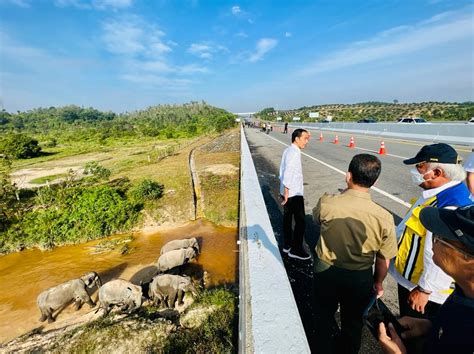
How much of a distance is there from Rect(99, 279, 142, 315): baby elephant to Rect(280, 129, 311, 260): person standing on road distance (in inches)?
117

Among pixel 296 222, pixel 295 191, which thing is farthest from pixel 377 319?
pixel 295 191

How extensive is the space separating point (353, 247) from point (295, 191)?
1.87 meters

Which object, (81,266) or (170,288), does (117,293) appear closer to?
(170,288)

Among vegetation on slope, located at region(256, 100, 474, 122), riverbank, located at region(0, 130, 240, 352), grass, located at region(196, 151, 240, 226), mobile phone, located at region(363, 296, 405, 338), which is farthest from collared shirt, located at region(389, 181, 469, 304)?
vegetation on slope, located at region(256, 100, 474, 122)

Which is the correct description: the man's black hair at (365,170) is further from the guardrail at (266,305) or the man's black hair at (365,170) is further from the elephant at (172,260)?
the elephant at (172,260)

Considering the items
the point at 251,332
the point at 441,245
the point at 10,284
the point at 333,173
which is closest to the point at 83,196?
the point at 10,284

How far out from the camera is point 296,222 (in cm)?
369

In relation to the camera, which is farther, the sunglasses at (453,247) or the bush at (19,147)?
the bush at (19,147)

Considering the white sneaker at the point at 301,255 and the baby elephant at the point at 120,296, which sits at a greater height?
the white sneaker at the point at 301,255

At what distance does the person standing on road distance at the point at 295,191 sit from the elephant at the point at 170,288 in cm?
208

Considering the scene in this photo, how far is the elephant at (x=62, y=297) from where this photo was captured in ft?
16.8

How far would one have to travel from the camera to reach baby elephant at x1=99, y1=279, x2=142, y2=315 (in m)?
4.79

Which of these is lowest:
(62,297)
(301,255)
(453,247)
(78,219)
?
(62,297)

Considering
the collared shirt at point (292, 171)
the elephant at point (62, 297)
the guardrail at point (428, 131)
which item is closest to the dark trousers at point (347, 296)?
the collared shirt at point (292, 171)
